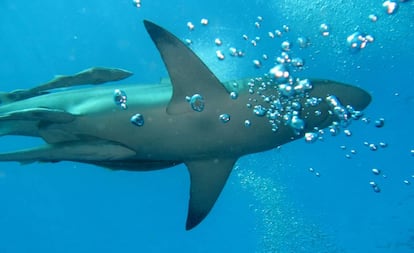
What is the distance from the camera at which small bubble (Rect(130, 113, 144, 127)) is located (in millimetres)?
4895

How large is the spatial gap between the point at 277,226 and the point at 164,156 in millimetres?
21942

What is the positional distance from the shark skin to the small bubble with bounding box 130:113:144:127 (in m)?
0.04

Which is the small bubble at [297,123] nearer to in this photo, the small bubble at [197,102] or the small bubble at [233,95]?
the small bubble at [233,95]

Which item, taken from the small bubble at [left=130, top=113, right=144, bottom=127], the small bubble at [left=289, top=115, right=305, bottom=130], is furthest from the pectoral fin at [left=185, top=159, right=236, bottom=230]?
the small bubble at [left=289, top=115, right=305, bottom=130]

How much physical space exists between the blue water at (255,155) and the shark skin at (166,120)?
4.38 m

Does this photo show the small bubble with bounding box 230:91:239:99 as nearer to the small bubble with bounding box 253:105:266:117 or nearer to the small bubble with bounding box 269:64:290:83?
the small bubble with bounding box 253:105:266:117

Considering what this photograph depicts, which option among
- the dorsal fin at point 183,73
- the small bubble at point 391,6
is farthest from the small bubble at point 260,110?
the small bubble at point 391,6

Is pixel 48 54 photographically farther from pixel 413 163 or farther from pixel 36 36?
pixel 413 163

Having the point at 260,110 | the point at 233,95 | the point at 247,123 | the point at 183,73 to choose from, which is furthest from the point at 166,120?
the point at 260,110

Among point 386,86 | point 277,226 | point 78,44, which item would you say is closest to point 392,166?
point 386,86

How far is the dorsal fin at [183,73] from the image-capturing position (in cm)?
464

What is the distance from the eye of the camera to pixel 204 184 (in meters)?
5.84

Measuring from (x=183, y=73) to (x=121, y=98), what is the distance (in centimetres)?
85

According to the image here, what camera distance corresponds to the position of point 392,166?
15.1 meters
